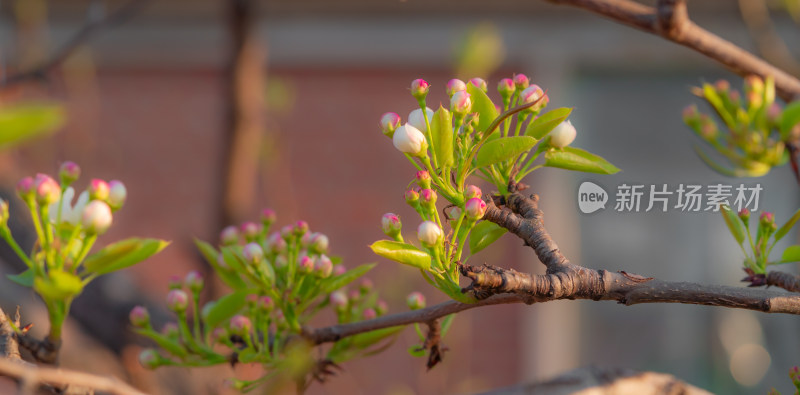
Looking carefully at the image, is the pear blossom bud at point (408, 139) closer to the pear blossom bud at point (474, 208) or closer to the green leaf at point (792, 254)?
the pear blossom bud at point (474, 208)


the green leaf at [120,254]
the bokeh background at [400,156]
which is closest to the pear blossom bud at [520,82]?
the green leaf at [120,254]

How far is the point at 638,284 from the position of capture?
1.20 ft

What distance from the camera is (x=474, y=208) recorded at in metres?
0.37

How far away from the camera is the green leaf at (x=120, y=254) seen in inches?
15.4

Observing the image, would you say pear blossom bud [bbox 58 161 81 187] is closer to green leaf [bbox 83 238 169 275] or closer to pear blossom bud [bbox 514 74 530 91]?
green leaf [bbox 83 238 169 275]

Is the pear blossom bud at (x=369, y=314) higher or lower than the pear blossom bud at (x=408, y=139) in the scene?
lower

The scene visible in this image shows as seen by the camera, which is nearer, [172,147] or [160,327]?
[160,327]

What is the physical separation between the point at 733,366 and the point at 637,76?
1.10m

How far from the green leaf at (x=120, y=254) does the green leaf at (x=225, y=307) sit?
117mm

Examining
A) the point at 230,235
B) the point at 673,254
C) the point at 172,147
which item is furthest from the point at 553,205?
the point at 230,235

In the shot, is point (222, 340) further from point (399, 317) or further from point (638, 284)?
point (638, 284)

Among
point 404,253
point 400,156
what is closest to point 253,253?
point 404,253

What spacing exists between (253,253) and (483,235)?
0.16 metres

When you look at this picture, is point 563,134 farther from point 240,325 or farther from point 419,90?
point 240,325
